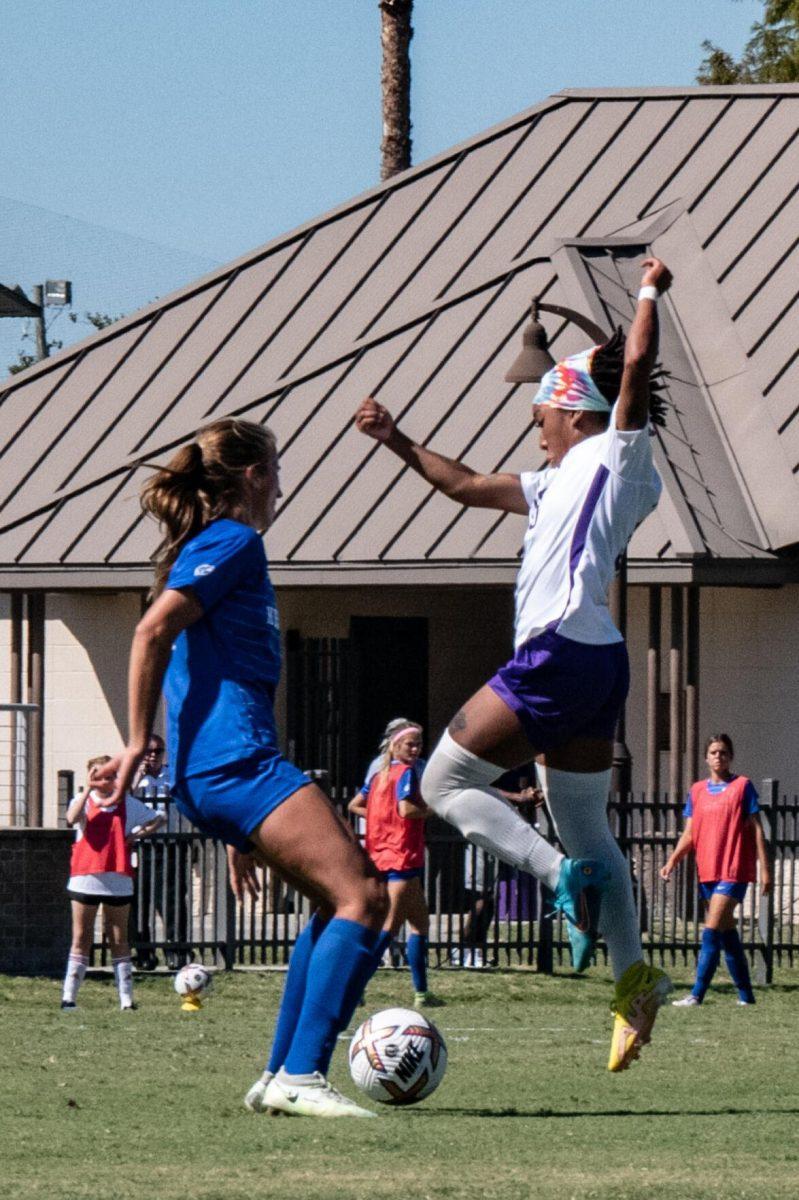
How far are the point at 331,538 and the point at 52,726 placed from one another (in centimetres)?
419

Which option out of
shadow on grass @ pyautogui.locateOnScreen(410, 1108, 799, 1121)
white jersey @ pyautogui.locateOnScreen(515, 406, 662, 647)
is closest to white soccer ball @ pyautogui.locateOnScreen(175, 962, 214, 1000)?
shadow on grass @ pyautogui.locateOnScreen(410, 1108, 799, 1121)

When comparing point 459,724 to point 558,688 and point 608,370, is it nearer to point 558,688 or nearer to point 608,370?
point 558,688

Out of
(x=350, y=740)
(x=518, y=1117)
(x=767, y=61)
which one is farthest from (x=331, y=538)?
(x=767, y=61)

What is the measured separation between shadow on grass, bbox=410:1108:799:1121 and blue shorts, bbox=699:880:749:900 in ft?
24.2

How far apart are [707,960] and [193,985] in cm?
338

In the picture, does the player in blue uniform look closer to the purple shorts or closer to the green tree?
the purple shorts

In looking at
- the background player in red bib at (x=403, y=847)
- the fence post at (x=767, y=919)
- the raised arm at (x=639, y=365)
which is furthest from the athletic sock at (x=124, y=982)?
the raised arm at (x=639, y=365)

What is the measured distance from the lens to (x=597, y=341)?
18.8m

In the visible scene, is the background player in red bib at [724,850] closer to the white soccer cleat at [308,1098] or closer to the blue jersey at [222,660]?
the white soccer cleat at [308,1098]

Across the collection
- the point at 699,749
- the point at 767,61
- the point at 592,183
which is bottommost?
the point at 699,749

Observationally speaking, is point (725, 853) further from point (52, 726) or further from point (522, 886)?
point (52, 726)

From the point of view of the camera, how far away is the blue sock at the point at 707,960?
15.6 metres

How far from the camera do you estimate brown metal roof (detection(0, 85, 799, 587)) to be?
23.1 m

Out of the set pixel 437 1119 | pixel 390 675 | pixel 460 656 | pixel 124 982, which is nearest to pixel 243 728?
pixel 437 1119
